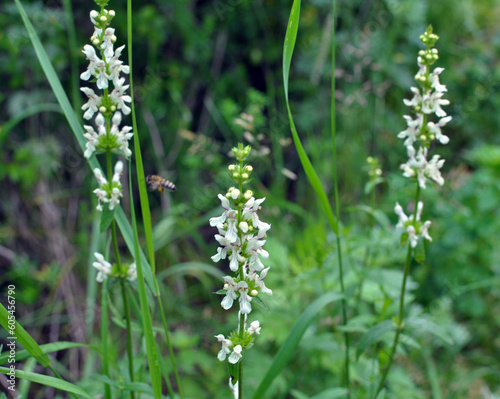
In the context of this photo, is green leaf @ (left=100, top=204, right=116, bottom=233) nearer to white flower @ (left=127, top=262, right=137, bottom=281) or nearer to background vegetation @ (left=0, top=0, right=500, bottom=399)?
white flower @ (left=127, top=262, right=137, bottom=281)

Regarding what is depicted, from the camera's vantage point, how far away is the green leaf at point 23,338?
1.57m

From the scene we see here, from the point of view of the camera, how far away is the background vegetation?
326cm

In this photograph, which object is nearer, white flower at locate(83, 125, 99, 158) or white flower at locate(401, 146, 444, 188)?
white flower at locate(83, 125, 99, 158)

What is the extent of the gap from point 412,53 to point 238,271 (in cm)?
401

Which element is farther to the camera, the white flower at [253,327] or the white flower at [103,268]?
the white flower at [103,268]

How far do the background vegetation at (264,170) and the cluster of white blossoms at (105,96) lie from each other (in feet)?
3.97

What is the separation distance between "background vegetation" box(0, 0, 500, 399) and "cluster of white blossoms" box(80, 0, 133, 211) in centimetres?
121

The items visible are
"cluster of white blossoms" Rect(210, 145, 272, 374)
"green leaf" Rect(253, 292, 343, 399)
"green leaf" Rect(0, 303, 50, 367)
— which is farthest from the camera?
"green leaf" Rect(253, 292, 343, 399)

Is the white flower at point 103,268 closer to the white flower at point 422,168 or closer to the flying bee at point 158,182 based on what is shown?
the flying bee at point 158,182

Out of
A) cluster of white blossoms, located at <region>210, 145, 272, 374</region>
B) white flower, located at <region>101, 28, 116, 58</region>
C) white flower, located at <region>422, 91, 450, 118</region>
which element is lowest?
cluster of white blossoms, located at <region>210, 145, 272, 374</region>

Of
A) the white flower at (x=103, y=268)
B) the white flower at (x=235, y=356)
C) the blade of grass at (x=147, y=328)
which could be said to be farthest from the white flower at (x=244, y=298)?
the white flower at (x=103, y=268)

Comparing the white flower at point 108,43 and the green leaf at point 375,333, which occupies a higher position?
the white flower at point 108,43

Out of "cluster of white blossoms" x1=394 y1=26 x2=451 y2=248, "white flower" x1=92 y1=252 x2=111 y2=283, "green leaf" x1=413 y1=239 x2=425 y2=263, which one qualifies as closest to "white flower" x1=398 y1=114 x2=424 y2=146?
"cluster of white blossoms" x1=394 y1=26 x2=451 y2=248

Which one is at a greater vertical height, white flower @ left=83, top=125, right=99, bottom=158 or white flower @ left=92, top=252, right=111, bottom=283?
white flower @ left=83, top=125, right=99, bottom=158
